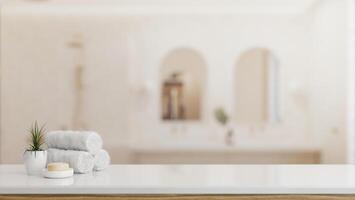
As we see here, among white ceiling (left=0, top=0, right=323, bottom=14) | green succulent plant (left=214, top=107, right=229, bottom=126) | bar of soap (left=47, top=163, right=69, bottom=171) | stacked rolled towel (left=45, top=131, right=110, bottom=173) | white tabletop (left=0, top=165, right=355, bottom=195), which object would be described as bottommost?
white tabletop (left=0, top=165, right=355, bottom=195)

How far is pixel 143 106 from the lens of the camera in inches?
183

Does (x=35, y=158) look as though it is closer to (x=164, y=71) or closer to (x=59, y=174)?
(x=59, y=174)

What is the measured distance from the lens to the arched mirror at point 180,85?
4625 mm

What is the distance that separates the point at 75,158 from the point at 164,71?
3076 mm

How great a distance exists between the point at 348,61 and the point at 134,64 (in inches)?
85.3

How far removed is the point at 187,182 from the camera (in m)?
1.50

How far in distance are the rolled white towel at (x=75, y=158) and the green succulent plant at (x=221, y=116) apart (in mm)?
2965

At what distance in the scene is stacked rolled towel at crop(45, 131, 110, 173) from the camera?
5.32 feet

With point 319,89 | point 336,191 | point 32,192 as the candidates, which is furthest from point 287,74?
point 32,192

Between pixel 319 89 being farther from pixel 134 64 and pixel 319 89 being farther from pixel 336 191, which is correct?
pixel 336 191

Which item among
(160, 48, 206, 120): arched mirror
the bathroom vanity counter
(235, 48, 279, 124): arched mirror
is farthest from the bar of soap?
(235, 48, 279, 124): arched mirror

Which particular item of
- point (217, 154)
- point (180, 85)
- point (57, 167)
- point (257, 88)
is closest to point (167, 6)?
point (180, 85)

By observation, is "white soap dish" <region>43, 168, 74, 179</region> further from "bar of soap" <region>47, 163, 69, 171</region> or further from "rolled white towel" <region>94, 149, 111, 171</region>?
"rolled white towel" <region>94, 149, 111, 171</region>

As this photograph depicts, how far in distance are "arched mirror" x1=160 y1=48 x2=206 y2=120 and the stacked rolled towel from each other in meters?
2.91
